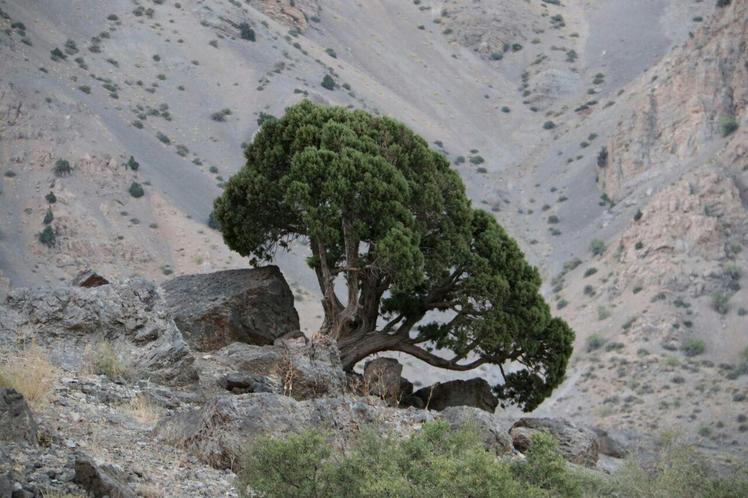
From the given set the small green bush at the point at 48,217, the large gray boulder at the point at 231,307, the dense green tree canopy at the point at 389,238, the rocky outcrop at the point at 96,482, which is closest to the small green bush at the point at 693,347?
the dense green tree canopy at the point at 389,238

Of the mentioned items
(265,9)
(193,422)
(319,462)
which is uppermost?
(319,462)

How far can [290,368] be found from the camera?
1609 centimetres

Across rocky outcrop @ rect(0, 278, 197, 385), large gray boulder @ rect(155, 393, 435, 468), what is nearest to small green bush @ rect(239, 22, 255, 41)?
rocky outcrop @ rect(0, 278, 197, 385)

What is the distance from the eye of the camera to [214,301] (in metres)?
21.3

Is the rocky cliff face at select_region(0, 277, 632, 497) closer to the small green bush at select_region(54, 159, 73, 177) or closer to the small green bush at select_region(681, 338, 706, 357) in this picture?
the small green bush at select_region(681, 338, 706, 357)

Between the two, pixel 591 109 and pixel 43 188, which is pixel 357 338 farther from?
pixel 591 109

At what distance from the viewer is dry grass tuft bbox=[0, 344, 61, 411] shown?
1216 centimetres

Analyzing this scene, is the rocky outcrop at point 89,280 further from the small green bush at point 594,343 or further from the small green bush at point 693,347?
the small green bush at point 594,343

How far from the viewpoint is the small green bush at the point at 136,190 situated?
59406 millimetres

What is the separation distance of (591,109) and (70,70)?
40.7 metres

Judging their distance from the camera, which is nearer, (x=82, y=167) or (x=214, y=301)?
(x=214, y=301)

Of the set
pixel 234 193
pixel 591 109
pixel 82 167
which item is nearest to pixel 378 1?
pixel 591 109

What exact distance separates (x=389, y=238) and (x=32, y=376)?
9.38m

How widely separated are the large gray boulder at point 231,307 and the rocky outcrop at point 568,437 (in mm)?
5623
